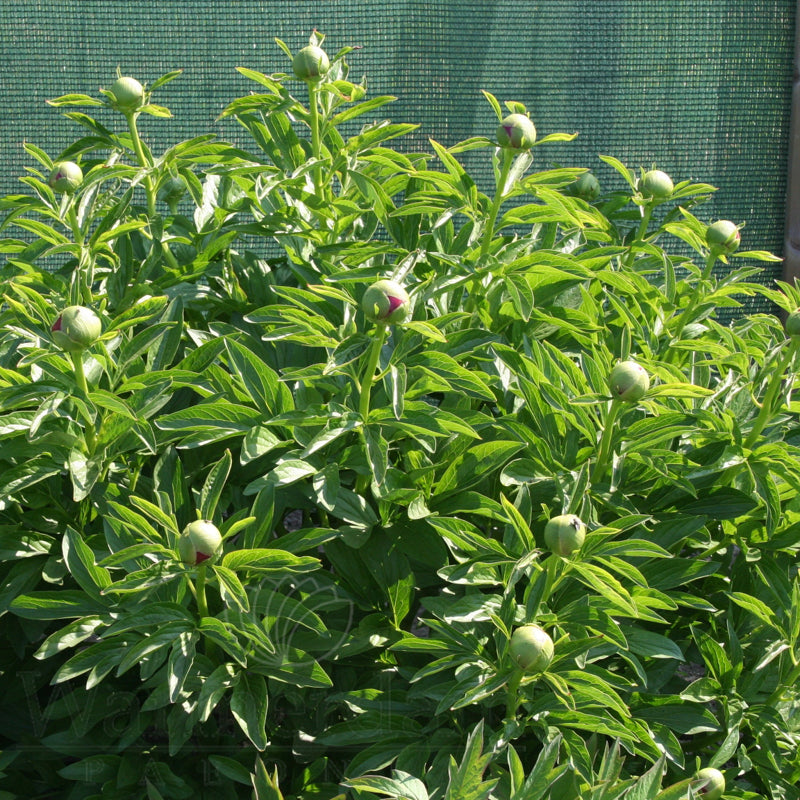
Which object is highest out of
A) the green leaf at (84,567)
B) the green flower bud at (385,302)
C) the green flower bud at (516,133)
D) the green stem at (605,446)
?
the green flower bud at (516,133)

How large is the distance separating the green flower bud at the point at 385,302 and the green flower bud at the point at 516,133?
29cm

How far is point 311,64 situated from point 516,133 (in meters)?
0.31

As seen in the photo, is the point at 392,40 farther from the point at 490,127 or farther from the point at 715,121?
the point at 715,121

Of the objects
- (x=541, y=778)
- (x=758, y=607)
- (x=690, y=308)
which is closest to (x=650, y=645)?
(x=758, y=607)

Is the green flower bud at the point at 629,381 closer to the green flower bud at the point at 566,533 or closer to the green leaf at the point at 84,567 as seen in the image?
the green flower bud at the point at 566,533

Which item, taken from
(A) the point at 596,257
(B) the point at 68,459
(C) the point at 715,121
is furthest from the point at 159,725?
(C) the point at 715,121

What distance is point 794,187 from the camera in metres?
3.53

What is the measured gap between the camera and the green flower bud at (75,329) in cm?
95

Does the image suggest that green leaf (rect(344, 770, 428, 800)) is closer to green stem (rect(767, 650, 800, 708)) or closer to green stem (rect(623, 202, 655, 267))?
green stem (rect(767, 650, 800, 708))

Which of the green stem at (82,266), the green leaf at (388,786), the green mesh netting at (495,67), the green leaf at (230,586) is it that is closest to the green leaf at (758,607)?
the green leaf at (388,786)

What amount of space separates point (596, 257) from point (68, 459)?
0.71 meters

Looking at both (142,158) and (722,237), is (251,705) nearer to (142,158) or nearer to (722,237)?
(142,158)

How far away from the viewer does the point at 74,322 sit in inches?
37.3

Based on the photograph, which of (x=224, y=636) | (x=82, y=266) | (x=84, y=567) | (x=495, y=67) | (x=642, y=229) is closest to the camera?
(x=224, y=636)
